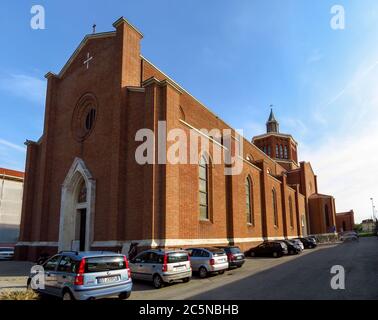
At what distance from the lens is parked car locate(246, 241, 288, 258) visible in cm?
2475

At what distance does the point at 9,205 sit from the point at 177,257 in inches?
1681

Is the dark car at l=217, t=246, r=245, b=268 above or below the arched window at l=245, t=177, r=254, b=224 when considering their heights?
below

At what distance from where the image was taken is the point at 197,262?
1531 cm

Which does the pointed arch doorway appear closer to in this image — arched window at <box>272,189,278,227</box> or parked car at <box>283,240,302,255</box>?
parked car at <box>283,240,302,255</box>

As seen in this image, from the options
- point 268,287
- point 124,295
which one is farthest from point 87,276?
point 268,287

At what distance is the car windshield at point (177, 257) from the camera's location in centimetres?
1255

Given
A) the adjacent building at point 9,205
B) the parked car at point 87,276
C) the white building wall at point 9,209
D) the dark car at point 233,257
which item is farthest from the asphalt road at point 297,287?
the white building wall at point 9,209

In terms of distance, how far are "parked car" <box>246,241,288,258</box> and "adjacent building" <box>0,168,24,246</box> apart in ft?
116

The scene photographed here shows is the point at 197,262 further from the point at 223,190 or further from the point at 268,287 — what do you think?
the point at 223,190

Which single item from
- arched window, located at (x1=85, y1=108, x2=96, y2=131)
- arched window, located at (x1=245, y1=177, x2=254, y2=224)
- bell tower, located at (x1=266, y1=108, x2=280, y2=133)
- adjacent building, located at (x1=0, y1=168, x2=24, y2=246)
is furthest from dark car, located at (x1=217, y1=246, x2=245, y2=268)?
bell tower, located at (x1=266, y1=108, x2=280, y2=133)

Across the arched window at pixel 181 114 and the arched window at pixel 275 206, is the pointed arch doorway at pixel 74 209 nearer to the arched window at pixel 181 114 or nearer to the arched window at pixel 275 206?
the arched window at pixel 181 114

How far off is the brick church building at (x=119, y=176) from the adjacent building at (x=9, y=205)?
23053 millimetres

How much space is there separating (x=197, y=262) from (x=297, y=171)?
4805cm
